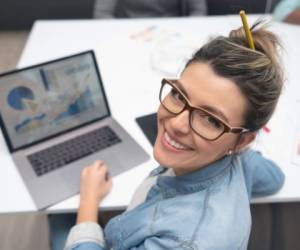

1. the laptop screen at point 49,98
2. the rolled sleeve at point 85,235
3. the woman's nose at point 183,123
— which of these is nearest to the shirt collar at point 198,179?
the woman's nose at point 183,123

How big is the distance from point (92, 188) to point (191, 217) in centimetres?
37

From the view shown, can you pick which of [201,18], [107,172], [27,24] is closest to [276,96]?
[107,172]

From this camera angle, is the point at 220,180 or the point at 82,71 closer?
the point at 220,180

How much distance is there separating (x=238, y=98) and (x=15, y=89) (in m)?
0.70

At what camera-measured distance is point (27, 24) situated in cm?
309

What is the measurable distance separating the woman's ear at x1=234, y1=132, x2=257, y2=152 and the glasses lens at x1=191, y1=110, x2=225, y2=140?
65mm

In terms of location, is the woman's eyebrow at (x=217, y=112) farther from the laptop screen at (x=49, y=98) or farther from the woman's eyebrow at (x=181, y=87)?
the laptop screen at (x=49, y=98)

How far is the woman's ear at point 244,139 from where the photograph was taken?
0.78 meters

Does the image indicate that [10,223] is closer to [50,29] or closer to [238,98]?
[50,29]

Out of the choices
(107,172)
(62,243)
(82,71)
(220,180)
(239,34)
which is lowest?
(62,243)

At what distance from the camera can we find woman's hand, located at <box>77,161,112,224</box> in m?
0.99

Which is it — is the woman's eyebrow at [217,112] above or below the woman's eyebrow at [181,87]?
below

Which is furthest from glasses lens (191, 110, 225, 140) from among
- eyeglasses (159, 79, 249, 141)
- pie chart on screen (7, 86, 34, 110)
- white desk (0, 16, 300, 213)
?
pie chart on screen (7, 86, 34, 110)

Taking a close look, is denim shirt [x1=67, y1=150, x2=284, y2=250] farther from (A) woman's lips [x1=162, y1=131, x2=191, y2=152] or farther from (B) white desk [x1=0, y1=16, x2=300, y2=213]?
(B) white desk [x1=0, y1=16, x2=300, y2=213]
